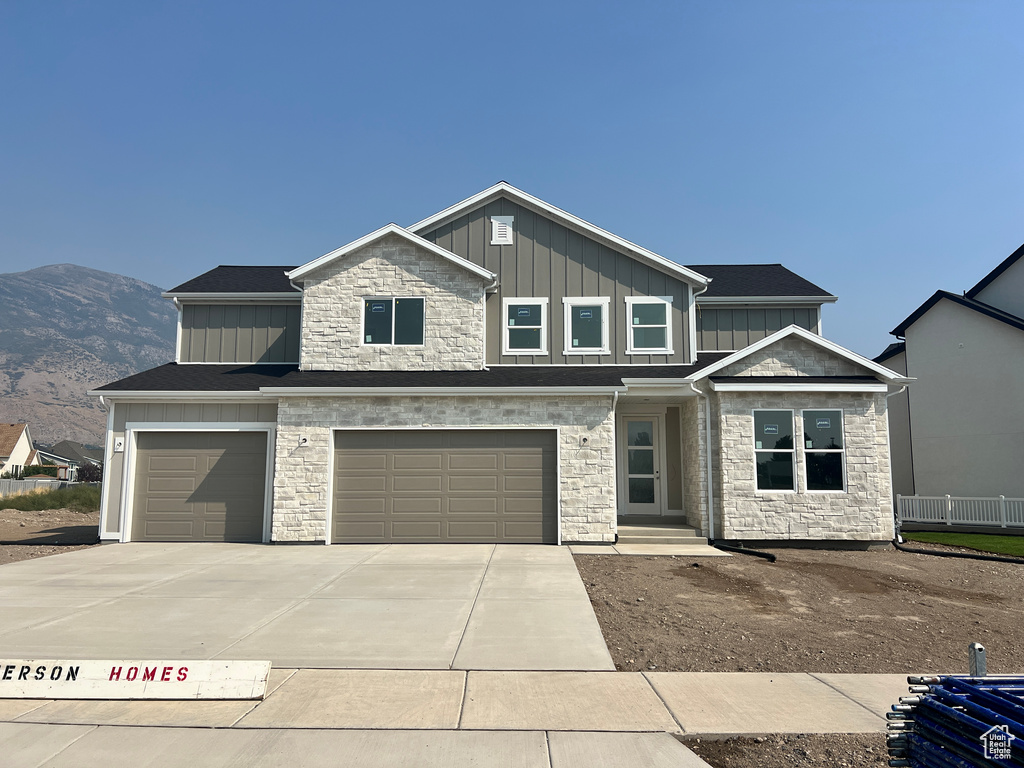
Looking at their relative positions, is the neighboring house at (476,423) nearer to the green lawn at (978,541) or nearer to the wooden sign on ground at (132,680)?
the green lawn at (978,541)

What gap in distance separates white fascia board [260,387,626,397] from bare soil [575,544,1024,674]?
3.46 metres

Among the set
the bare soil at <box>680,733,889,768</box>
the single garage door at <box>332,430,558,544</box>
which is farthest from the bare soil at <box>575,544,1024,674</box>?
the single garage door at <box>332,430,558,544</box>

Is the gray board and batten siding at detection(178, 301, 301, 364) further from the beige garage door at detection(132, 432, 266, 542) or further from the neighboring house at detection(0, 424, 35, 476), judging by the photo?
the neighboring house at detection(0, 424, 35, 476)

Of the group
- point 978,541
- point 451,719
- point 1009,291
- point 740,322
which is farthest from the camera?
point 1009,291

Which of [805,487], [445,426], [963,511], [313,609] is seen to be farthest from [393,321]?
[963,511]

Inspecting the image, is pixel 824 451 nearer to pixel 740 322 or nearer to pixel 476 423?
pixel 740 322

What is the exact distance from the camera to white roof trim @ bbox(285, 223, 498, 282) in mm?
14945

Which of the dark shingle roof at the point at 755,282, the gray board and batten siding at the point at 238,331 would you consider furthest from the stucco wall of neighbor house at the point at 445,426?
the dark shingle roof at the point at 755,282

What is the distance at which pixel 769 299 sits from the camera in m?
17.1

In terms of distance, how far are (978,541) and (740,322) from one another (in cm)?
743

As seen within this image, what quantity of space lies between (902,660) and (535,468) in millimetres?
8152

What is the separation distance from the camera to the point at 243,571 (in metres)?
10.5

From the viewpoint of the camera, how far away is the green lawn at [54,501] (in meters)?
23.8

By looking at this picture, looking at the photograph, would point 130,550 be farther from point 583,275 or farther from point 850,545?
point 850,545
